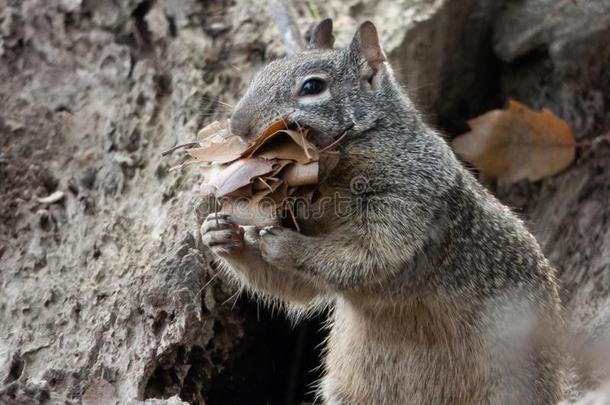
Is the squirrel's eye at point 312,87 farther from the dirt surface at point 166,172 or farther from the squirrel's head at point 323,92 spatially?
the dirt surface at point 166,172

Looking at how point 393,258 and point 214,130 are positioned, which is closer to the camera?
point 393,258

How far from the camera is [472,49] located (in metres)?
8.21

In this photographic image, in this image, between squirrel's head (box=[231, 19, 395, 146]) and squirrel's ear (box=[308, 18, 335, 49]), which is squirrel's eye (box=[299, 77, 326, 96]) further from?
squirrel's ear (box=[308, 18, 335, 49])

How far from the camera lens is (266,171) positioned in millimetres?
4816

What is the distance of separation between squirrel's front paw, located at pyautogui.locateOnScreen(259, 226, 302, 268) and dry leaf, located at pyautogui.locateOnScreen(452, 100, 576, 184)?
110 inches

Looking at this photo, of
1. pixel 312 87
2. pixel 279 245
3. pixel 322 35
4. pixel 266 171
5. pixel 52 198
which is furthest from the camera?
pixel 52 198

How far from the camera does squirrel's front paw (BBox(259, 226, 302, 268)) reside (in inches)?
194

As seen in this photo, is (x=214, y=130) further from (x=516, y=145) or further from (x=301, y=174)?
(x=516, y=145)

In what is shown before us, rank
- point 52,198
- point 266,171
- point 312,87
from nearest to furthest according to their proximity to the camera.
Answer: point 266,171 < point 312,87 < point 52,198

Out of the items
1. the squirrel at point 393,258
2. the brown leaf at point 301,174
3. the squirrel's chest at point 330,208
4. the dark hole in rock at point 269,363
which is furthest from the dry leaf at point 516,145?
the brown leaf at point 301,174

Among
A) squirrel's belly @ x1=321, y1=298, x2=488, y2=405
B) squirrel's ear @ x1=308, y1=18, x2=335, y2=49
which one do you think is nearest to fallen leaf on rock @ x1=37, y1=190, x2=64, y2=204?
squirrel's ear @ x1=308, y1=18, x2=335, y2=49

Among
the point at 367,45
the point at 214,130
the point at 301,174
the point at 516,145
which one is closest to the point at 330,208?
the point at 301,174

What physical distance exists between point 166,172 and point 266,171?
1759 mm

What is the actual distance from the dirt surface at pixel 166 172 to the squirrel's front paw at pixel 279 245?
2.96 feet
